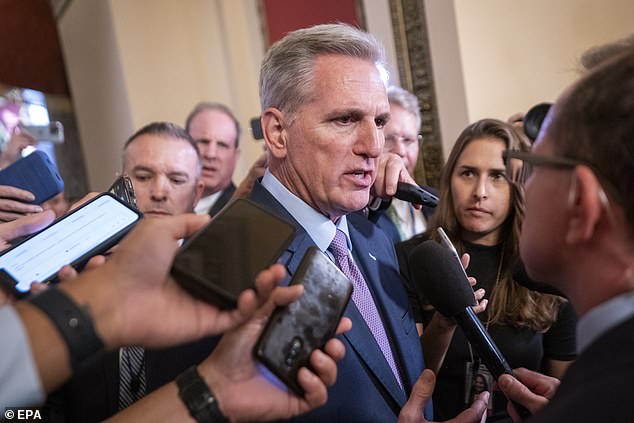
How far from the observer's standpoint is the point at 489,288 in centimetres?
175

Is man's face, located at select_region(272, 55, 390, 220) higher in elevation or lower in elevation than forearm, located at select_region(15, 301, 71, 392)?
higher

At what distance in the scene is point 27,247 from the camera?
1.21 m

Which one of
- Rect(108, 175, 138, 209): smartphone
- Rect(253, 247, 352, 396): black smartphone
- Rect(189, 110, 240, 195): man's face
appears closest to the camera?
Rect(253, 247, 352, 396): black smartphone

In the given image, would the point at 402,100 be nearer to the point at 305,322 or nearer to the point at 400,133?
the point at 400,133

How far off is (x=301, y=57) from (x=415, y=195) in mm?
566

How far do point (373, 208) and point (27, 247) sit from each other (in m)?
1.03

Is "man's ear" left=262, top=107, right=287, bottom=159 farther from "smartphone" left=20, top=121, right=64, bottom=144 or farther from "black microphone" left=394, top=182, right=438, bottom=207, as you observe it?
"smartphone" left=20, top=121, right=64, bottom=144

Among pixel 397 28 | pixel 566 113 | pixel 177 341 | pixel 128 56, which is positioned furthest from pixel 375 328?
pixel 128 56

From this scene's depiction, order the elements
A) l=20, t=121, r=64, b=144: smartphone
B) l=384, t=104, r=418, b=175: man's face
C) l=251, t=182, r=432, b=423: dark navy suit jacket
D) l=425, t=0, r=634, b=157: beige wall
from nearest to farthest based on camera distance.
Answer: l=251, t=182, r=432, b=423: dark navy suit jacket → l=384, t=104, r=418, b=175: man's face → l=425, t=0, r=634, b=157: beige wall → l=20, t=121, r=64, b=144: smartphone

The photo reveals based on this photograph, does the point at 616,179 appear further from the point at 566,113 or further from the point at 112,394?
the point at 112,394

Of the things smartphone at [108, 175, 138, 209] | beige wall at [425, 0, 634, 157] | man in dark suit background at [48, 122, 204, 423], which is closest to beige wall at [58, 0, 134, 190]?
man in dark suit background at [48, 122, 204, 423]

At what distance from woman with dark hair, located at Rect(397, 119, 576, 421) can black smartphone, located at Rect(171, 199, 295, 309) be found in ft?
2.29

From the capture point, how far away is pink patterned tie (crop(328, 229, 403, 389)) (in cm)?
130

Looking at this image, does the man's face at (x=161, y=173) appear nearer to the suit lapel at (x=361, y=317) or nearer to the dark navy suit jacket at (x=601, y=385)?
the suit lapel at (x=361, y=317)
